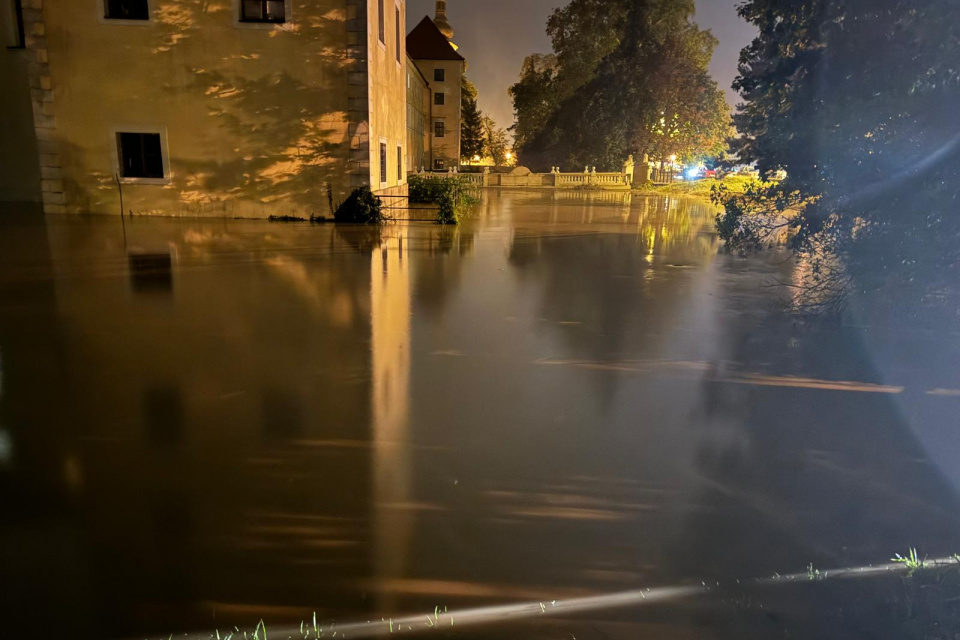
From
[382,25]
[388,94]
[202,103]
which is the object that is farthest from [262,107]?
[382,25]

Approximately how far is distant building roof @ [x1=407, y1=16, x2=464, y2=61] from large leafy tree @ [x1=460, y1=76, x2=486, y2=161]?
8190 mm

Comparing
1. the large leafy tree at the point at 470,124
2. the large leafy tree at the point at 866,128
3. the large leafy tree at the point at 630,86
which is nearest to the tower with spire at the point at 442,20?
the large leafy tree at the point at 470,124

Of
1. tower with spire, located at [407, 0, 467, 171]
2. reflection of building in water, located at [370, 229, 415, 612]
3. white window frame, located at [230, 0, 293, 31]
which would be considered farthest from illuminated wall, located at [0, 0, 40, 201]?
Result: tower with spire, located at [407, 0, 467, 171]

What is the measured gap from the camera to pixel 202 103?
16.1m

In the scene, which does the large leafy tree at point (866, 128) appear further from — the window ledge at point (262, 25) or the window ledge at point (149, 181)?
the window ledge at point (149, 181)

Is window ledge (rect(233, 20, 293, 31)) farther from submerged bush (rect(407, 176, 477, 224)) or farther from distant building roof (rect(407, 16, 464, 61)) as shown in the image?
distant building roof (rect(407, 16, 464, 61))

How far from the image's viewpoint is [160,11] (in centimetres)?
1557

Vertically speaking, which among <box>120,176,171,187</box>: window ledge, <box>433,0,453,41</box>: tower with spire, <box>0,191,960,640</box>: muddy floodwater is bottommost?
<box>0,191,960,640</box>: muddy floodwater

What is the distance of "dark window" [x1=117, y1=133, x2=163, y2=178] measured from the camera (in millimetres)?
16500

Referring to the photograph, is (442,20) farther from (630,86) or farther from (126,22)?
(126,22)

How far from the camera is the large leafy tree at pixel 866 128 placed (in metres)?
6.17

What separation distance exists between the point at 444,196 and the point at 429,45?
37969 mm

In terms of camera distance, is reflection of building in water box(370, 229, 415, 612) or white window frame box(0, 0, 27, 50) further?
white window frame box(0, 0, 27, 50)

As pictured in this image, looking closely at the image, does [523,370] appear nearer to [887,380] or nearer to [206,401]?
[206,401]
